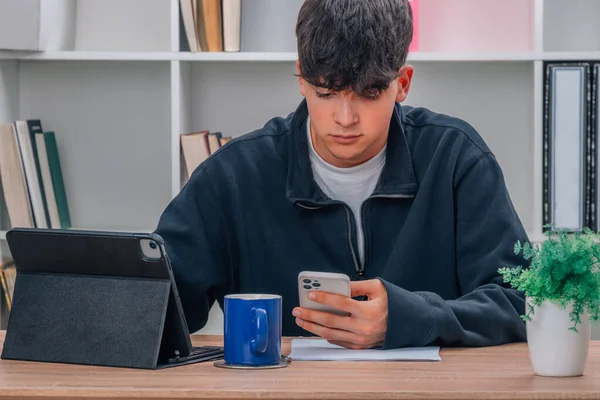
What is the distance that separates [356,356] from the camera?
139 cm

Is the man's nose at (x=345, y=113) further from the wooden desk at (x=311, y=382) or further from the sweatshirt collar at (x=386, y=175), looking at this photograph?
the wooden desk at (x=311, y=382)

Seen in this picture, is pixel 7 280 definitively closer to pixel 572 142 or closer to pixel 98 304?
pixel 98 304

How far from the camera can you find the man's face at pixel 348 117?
1.61m

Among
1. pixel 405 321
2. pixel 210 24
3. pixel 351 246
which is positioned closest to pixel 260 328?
pixel 405 321

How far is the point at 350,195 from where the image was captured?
182 cm

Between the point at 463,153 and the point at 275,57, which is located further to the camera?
the point at 275,57

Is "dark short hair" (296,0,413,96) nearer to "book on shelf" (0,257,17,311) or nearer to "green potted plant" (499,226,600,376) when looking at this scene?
"green potted plant" (499,226,600,376)

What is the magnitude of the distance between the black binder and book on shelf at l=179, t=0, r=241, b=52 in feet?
4.50

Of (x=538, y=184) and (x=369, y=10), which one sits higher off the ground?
(x=369, y=10)

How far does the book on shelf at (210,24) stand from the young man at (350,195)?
85cm

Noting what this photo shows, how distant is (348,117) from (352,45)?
12 centimetres

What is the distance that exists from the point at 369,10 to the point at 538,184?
118 cm

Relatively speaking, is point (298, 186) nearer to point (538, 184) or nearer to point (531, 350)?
point (531, 350)

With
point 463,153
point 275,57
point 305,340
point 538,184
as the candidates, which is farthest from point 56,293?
point 538,184
